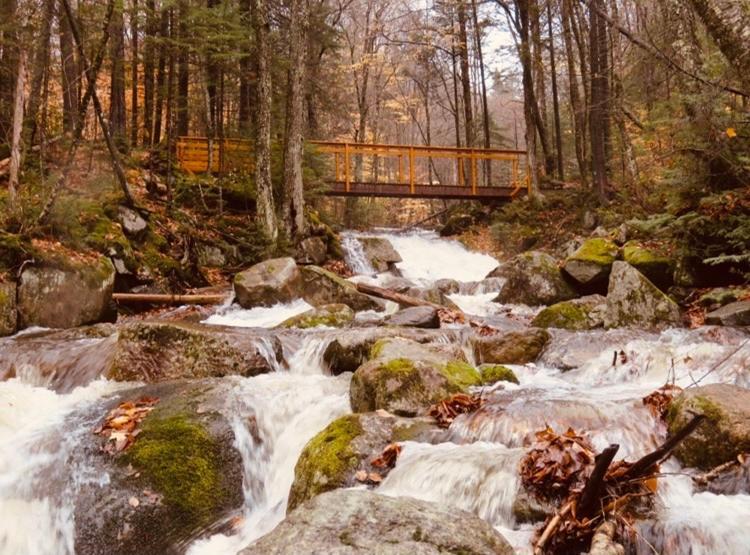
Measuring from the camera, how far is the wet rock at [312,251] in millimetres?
13922

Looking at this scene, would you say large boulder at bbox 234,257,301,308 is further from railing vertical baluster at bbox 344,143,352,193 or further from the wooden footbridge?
railing vertical baluster at bbox 344,143,352,193

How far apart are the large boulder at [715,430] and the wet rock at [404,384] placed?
1.83 metres

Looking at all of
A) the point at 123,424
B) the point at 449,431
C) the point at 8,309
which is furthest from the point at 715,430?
the point at 8,309

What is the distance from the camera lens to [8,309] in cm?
815

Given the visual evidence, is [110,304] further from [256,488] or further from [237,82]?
[237,82]

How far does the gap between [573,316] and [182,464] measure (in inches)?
251

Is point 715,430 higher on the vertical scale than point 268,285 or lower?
lower

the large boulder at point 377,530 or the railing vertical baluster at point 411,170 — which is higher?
the railing vertical baluster at point 411,170

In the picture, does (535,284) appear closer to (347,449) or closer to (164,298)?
(164,298)

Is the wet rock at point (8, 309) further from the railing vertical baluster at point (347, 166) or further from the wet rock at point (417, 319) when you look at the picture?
the railing vertical baluster at point (347, 166)

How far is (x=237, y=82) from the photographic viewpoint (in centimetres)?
1647

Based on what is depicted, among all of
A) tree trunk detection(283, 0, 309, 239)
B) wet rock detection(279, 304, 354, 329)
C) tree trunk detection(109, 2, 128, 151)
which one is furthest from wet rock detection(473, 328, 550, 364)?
tree trunk detection(109, 2, 128, 151)

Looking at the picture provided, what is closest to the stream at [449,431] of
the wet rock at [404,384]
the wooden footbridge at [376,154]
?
the wet rock at [404,384]

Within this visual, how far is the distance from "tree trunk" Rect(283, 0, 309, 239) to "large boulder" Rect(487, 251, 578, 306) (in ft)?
17.6
